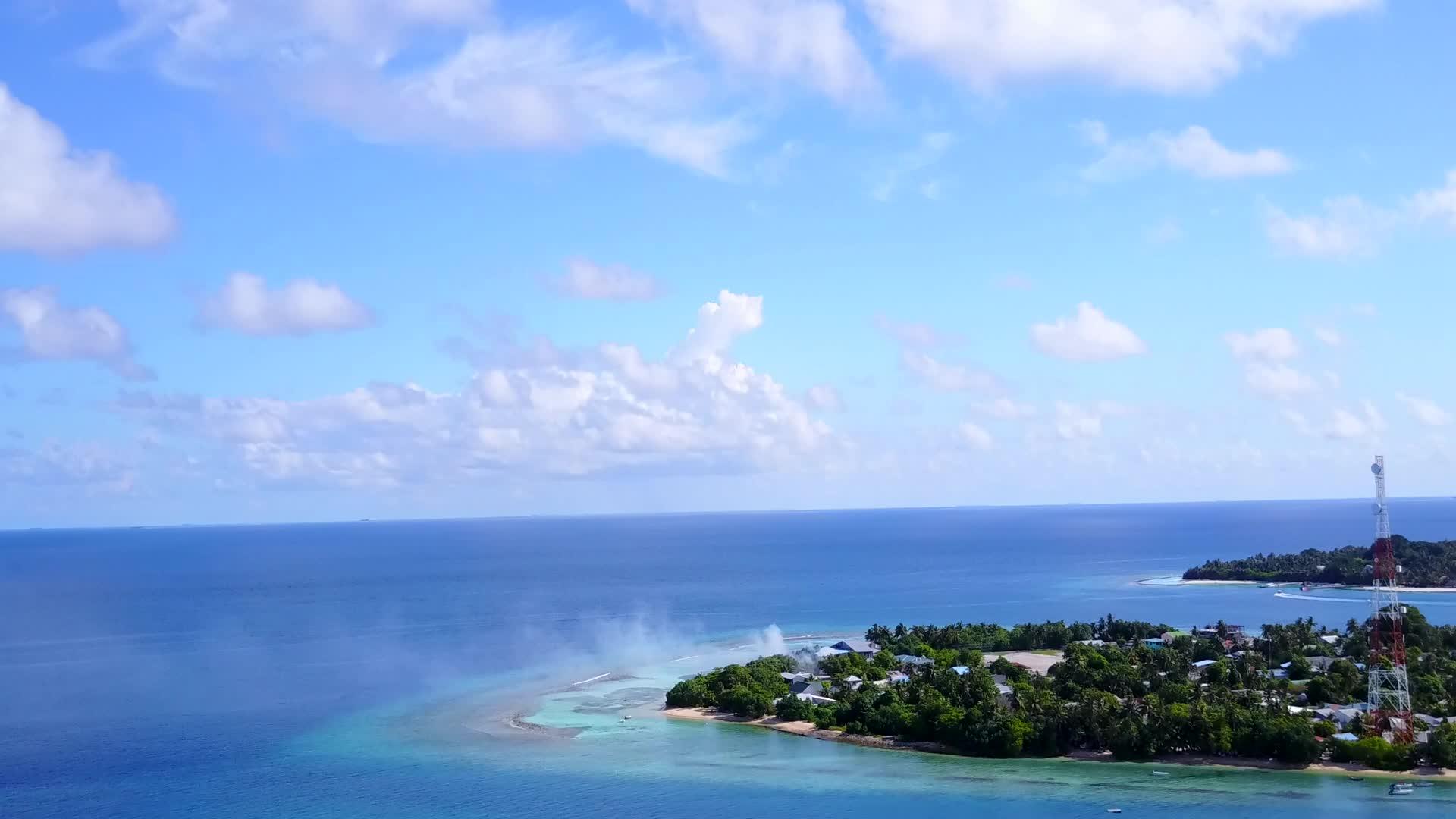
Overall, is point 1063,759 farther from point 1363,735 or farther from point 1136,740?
point 1363,735

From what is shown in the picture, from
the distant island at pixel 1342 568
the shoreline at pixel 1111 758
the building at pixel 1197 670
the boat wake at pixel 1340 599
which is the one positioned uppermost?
the distant island at pixel 1342 568

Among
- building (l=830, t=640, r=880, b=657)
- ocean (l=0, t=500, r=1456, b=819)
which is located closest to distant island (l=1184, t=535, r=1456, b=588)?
ocean (l=0, t=500, r=1456, b=819)

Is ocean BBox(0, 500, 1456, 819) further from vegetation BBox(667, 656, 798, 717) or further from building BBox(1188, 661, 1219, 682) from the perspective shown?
building BBox(1188, 661, 1219, 682)

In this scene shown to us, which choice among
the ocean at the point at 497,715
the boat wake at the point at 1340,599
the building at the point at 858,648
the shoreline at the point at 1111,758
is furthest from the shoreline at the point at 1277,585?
the shoreline at the point at 1111,758

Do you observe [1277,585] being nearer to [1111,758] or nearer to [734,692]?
[1111,758]

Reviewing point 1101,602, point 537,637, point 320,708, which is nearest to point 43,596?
point 537,637

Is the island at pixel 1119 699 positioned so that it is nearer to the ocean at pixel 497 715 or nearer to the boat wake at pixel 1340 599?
the ocean at pixel 497 715
